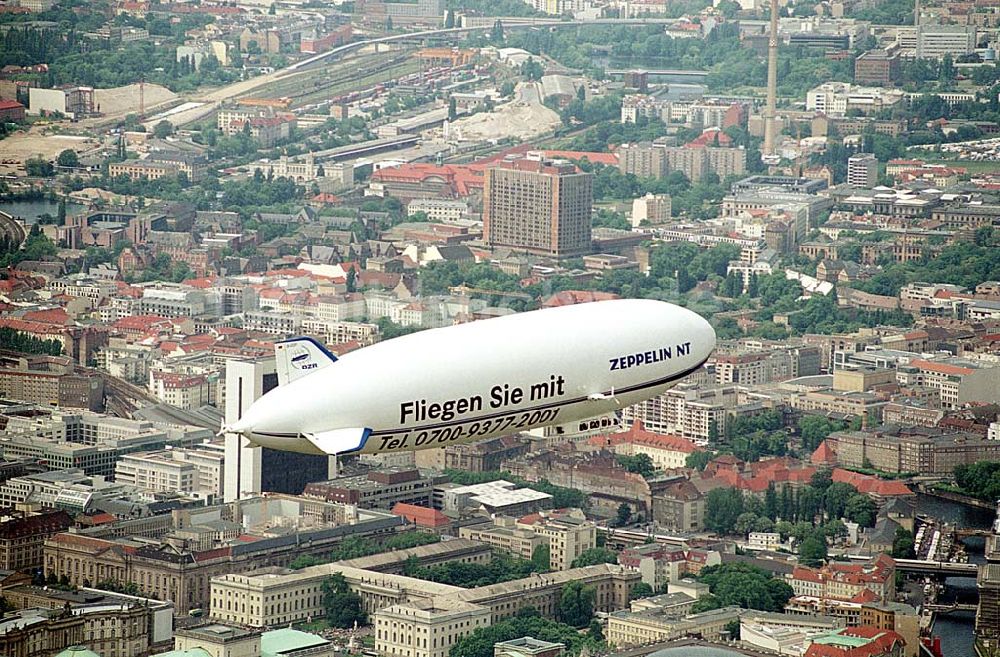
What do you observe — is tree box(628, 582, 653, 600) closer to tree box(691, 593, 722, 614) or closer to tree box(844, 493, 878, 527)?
tree box(691, 593, 722, 614)

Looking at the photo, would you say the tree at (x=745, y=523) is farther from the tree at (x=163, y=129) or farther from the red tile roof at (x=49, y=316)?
the tree at (x=163, y=129)

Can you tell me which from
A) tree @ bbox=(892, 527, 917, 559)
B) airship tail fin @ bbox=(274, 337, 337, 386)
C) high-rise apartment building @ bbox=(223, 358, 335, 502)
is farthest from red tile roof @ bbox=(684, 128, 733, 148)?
airship tail fin @ bbox=(274, 337, 337, 386)

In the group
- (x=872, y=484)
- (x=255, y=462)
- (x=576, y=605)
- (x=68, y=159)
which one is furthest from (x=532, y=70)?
(x=576, y=605)

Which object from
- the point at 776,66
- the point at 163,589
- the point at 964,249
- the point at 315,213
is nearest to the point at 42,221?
the point at 315,213

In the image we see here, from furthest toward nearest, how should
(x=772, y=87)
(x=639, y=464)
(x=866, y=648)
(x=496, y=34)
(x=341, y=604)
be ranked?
1. (x=496, y=34)
2. (x=772, y=87)
3. (x=639, y=464)
4. (x=341, y=604)
5. (x=866, y=648)

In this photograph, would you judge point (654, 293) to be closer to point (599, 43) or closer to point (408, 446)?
point (599, 43)

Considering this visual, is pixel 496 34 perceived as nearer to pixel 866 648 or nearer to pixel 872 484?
pixel 872 484
